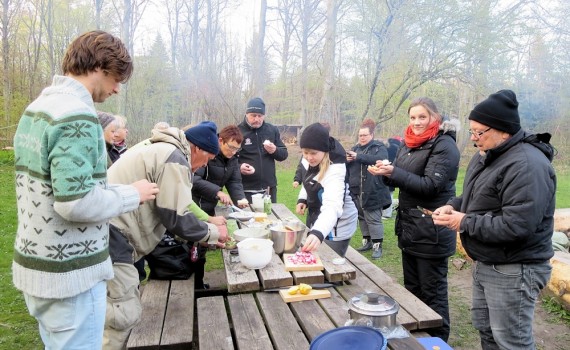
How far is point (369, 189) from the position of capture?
5.41 m

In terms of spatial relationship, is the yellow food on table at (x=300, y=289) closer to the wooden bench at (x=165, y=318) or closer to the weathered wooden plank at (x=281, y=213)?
the wooden bench at (x=165, y=318)

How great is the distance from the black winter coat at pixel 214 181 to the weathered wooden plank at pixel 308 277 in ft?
5.43

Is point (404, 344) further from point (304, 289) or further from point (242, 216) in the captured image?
point (242, 216)

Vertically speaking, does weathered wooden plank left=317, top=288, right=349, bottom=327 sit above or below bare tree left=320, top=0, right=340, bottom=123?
below

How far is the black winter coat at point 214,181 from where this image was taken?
150 inches

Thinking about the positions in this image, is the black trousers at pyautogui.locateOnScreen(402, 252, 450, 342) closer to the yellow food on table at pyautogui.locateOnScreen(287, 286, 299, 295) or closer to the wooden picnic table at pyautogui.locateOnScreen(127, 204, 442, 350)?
the wooden picnic table at pyautogui.locateOnScreen(127, 204, 442, 350)

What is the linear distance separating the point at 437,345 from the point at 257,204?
8.48 ft

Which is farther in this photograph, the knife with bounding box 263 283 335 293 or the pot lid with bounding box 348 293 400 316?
the knife with bounding box 263 283 335 293

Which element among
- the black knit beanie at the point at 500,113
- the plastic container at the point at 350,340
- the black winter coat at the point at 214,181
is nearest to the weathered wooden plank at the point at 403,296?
the plastic container at the point at 350,340

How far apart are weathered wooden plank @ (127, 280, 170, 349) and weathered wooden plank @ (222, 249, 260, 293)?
0.41 m

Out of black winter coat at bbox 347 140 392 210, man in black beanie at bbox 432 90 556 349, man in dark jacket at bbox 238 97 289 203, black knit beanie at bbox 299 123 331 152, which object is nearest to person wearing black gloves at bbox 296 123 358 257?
black knit beanie at bbox 299 123 331 152

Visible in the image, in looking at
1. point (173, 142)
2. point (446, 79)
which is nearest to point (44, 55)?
point (446, 79)

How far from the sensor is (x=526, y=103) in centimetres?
1295

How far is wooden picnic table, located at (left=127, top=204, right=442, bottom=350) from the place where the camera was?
6.00 ft
